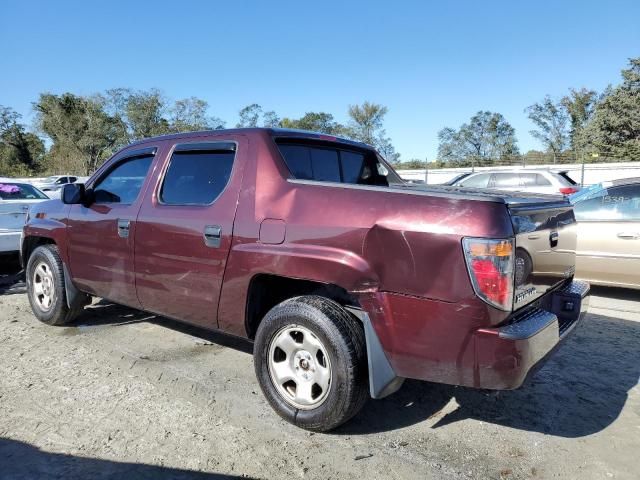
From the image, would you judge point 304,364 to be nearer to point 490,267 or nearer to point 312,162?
point 490,267

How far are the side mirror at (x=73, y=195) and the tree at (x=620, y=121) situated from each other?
43.8m

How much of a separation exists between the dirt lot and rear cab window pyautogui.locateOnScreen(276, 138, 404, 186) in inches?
65.2

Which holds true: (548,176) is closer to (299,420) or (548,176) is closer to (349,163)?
(349,163)

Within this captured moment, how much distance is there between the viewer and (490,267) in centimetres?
237

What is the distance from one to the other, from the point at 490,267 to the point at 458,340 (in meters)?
0.40

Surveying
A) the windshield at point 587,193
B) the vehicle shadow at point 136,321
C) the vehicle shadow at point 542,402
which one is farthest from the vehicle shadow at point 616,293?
the vehicle shadow at point 136,321

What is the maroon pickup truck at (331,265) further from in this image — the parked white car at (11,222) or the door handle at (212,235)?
the parked white car at (11,222)

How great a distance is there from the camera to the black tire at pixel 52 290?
15.6 ft

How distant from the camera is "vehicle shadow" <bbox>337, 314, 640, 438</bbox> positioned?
3.11m

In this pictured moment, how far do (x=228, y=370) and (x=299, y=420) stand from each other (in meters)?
1.12

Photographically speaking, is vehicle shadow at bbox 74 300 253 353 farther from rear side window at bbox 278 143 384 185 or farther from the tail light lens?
the tail light lens

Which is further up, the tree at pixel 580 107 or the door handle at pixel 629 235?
the tree at pixel 580 107

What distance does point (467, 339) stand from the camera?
2428mm

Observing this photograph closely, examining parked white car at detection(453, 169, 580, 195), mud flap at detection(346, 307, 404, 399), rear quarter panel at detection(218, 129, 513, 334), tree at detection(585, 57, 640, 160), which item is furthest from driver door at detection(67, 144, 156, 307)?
tree at detection(585, 57, 640, 160)
